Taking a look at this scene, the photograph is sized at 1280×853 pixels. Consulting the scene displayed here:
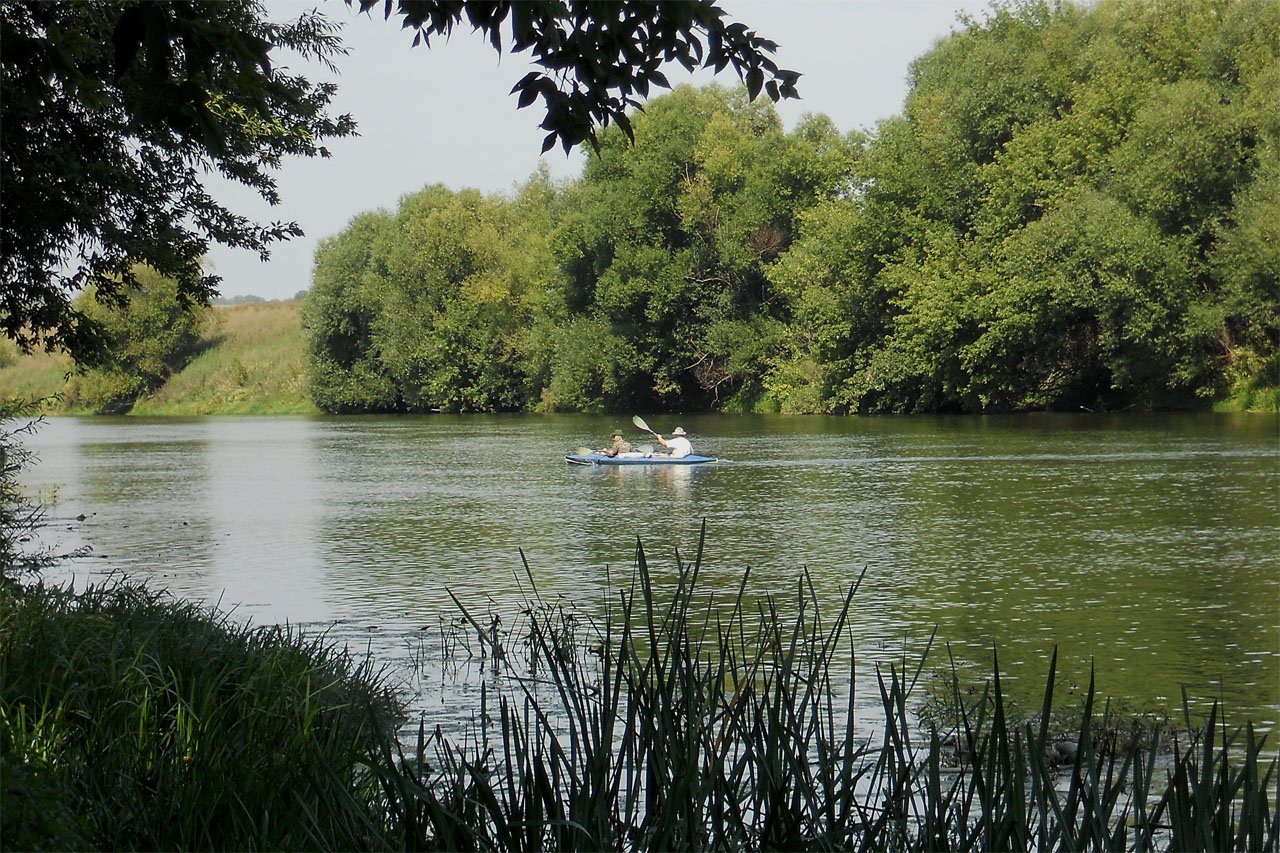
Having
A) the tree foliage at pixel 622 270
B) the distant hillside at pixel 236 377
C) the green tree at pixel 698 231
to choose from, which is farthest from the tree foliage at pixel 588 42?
the distant hillside at pixel 236 377

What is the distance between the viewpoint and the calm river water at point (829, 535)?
11461 millimetres

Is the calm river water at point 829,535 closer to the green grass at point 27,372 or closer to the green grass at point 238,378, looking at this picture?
the green grass at point 27,372

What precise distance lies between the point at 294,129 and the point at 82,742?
8530 millimetres

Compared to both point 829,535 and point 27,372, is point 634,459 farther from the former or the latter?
point 27,372

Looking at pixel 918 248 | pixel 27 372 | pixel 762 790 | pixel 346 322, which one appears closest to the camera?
pixel 762 790

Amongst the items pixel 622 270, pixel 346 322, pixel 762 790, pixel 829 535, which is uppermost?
pixel 622 270

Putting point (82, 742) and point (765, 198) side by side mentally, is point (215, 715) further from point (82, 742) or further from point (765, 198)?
point (765, 198)

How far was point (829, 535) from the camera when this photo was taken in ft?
60.3

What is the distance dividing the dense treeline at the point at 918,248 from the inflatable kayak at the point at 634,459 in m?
15.0

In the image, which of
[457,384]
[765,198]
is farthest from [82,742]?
[457,384]

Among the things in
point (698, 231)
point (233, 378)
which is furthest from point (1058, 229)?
point (233, 378)

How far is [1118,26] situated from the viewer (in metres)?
44.0

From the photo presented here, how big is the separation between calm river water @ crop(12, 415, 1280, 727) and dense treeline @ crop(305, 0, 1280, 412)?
5380 millimetres

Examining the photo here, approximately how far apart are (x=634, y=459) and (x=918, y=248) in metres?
21.6
